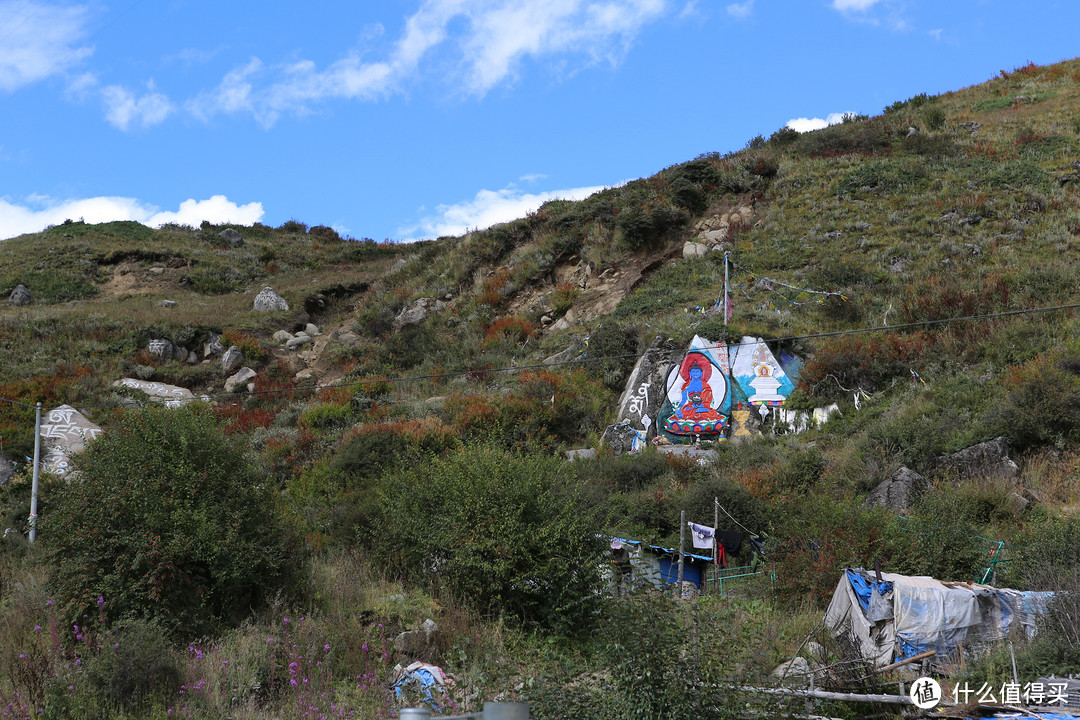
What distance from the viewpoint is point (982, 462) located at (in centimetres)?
1543

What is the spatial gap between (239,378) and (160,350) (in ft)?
13.2

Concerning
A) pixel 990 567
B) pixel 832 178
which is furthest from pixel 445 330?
pixel 990 567

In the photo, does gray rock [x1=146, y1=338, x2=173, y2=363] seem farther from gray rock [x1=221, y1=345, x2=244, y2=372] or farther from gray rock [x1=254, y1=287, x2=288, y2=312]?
gray rock [x1=254, y1=287, x2=288, y2=312]

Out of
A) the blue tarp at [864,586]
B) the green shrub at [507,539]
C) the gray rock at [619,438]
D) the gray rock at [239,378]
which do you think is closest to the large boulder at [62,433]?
the gray rock at [239,378]

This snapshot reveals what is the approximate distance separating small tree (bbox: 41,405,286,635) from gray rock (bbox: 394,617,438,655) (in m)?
2.28

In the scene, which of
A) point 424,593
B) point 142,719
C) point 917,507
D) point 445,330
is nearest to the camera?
point 142,719

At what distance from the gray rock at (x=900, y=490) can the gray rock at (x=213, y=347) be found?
27341 millimetres

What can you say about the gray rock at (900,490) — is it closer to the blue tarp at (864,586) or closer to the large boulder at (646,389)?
the blue tarp at (864,586)

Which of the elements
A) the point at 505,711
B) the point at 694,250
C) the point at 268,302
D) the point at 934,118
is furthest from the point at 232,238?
the point at 505,711

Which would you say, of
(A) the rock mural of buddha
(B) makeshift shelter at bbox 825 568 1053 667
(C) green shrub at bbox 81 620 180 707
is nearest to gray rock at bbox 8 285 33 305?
(A) the rock mural of buddha

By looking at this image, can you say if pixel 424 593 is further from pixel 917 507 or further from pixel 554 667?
pixel 917 507

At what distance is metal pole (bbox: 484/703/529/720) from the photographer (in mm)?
2812

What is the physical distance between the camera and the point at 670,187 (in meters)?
36.1

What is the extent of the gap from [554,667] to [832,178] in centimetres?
3225
